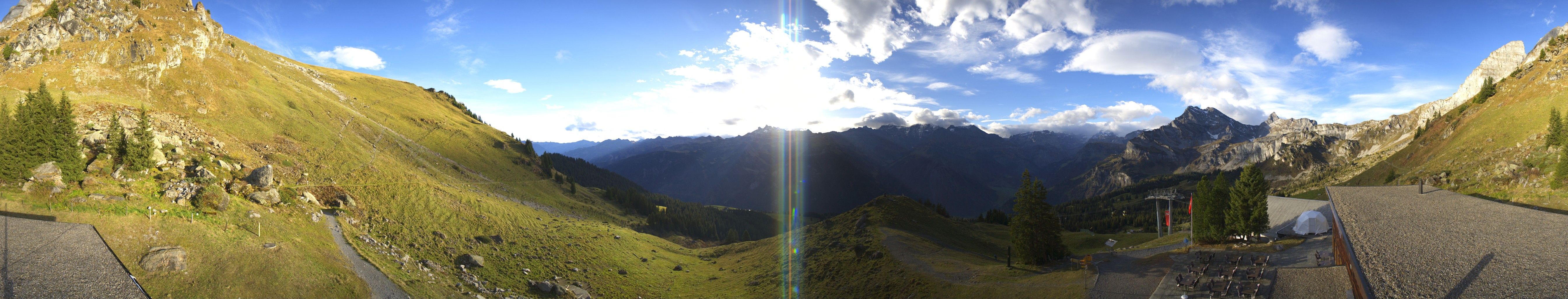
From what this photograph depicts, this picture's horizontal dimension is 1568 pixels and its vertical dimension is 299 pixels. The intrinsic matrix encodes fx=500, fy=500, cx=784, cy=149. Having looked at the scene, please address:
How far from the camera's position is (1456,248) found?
1117 inches

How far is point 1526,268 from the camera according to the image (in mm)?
24484

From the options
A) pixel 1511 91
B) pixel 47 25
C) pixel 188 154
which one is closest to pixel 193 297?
pixel 188 154

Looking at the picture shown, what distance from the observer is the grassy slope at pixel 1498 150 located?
1896 inches

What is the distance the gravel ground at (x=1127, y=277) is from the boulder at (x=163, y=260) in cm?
5053

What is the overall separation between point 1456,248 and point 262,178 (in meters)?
81.5

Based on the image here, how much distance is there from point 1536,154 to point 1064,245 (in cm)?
5446

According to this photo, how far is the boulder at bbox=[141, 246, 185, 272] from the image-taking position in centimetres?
2541

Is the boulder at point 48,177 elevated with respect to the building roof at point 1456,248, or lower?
elevated

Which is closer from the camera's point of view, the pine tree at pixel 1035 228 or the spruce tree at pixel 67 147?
the spruce tree at pixel 67 147

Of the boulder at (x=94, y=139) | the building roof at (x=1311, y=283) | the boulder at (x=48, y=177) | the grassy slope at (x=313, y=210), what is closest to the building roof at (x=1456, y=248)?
the building roof at (x=1311, y=283)

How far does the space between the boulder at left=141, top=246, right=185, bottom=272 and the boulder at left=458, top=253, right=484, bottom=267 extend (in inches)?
709

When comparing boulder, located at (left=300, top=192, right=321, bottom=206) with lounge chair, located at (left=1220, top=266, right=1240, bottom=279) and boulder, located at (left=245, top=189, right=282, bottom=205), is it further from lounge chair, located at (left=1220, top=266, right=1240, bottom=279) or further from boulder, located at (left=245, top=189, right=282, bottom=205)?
lounge chair, located at (left=1220, top=266, right=1240, bottom=279)

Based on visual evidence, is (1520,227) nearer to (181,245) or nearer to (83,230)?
(181,245)

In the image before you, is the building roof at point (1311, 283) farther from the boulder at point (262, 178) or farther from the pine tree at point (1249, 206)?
the boulder at point (262, 178)
